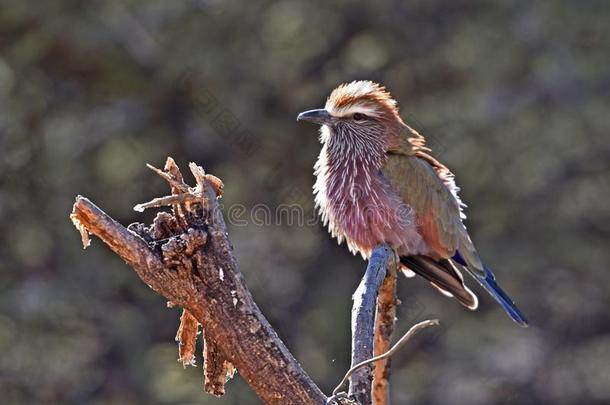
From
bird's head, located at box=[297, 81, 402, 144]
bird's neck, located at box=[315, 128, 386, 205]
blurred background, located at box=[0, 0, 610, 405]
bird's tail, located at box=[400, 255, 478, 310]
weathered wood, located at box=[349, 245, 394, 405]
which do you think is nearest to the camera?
weathered wood, located at box=[349, 245, 394, 405]

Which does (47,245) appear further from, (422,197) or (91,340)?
(422,197)

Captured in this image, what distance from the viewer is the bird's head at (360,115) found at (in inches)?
199

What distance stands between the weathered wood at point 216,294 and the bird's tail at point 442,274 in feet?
6.92

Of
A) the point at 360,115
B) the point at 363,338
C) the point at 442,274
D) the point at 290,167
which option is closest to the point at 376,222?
the point at 442,274

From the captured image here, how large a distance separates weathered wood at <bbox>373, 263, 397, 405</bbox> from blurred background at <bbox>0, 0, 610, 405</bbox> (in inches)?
208

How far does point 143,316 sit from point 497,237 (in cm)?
355

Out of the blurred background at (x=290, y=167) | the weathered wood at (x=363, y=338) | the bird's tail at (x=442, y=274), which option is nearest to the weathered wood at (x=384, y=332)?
the weathered wood at (x=363, y=338)

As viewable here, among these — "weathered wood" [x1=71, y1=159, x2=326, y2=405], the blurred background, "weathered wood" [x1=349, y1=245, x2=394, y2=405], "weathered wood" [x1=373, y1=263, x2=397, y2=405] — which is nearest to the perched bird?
"weathered wood" [x1=373, y1=263, x2=397, y2=405]

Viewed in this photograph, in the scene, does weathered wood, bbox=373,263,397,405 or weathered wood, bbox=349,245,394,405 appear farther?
weathered wood, bbox=373,263,397,405

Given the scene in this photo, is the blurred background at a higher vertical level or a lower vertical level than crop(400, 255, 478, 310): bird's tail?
higher

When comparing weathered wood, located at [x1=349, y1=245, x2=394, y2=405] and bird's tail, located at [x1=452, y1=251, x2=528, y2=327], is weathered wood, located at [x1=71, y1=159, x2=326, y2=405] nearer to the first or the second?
weathered wood, located at [x1=349, y1=245, x2=394, y2=405]

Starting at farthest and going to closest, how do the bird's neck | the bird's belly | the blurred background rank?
the blurred background < the bird's neck < the bird's belly

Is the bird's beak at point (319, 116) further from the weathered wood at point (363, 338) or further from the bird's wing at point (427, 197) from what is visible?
the weathered wood at point (363, 338)

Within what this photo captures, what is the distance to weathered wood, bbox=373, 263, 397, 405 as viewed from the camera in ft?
11.4
